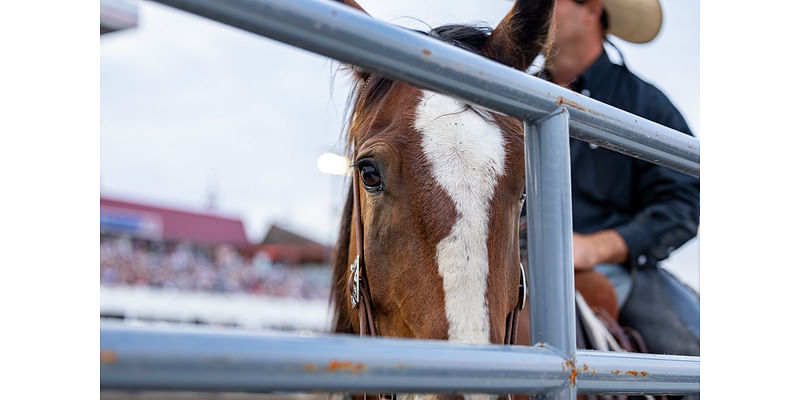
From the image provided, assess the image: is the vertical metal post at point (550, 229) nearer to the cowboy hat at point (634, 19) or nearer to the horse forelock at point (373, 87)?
the horse forelock at point (373, 87)

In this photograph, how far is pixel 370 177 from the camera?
1096 millimetres

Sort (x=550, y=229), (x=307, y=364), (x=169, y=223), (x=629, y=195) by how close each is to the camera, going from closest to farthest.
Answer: (x=307, y=364) → (x=550, y=229) → (x=629, y=195) → (x=169, y=223)

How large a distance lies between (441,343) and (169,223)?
22345mm

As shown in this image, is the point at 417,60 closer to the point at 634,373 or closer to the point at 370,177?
the point at 634,373

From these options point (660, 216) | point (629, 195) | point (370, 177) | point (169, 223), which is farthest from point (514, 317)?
point (169, 223)

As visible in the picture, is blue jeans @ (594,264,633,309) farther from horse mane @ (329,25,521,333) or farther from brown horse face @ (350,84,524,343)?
brown horse face @ (350,84,524,343)

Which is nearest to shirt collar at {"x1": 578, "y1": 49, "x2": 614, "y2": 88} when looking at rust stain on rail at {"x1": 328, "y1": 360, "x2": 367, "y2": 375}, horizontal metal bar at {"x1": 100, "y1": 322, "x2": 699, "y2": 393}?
horizontal metal bar at {"x1": 100, "y1": 322, "x2": 699, "y2": 393}

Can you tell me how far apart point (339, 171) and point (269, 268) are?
1826 centimetres
